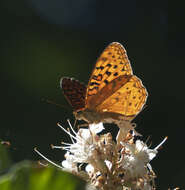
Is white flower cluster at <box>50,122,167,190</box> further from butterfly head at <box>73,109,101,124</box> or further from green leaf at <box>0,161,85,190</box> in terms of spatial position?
green leaf at <box>0,161,85,190</box>

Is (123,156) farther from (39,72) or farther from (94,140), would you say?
(39,72)

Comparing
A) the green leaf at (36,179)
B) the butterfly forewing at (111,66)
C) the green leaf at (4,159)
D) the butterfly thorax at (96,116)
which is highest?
the green leaf at (36,179)

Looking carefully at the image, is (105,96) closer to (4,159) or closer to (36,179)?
(4,159)

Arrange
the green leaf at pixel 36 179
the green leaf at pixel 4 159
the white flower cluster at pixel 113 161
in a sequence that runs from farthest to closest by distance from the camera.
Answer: the white flower cluster at pixel 113 161 → the green leaf at pixel 4 159 → the green leaf at pixel 36 179

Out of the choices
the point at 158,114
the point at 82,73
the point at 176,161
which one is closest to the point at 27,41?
the point at 82,73

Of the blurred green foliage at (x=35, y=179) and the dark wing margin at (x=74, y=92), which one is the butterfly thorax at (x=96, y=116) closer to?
the dark wing margin at (x=74, y=92)

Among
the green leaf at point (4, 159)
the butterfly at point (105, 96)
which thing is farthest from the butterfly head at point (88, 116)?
the green leaf at point (4, 159)
